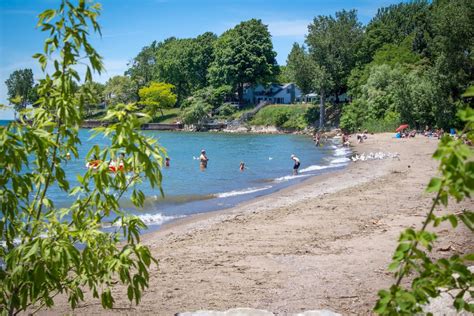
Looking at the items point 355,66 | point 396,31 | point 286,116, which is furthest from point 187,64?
point 396,31

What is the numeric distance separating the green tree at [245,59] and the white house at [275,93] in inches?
175

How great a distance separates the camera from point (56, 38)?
11.1ft

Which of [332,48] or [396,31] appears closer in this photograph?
[332,48]

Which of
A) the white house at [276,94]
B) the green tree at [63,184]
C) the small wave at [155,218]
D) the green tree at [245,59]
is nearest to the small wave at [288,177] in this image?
the small wave at [155,218]

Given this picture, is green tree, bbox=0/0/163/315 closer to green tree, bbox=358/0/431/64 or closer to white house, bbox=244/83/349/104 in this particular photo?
green tree, bbox=358/0/431/64

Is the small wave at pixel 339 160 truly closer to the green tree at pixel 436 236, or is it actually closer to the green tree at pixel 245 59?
the green tree at pixel 436 236

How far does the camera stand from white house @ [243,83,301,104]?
10806cm

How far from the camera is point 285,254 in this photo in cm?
1019

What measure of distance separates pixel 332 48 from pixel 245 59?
2335cm

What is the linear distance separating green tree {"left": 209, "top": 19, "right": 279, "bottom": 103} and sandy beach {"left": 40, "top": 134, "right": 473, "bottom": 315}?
8333 cm

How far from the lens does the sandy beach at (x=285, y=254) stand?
24.7 ft

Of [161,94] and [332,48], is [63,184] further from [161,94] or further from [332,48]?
[161,94]

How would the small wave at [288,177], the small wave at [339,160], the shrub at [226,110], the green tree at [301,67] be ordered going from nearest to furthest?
the small wave at [288,177] < the small wave at [339,160] < the green tree at [301,67] < the shrub at [226,110]

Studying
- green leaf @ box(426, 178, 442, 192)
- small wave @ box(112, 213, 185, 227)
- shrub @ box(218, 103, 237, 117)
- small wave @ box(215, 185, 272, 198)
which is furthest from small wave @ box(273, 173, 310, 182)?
shrub @ box(218, 103, 237, 117)
